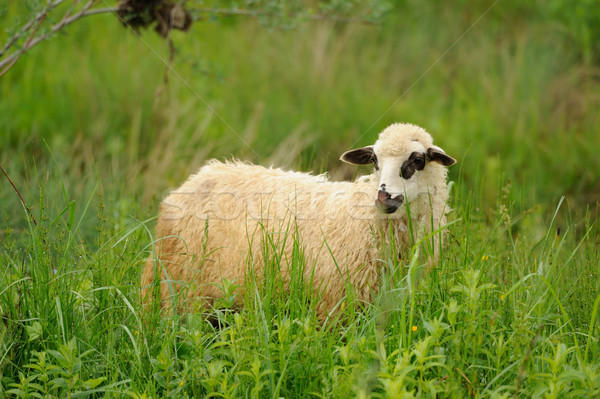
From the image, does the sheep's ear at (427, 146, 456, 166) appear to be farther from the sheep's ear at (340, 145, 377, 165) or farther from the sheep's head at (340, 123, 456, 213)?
the sheep's ear at (340, 145, 377, 165)

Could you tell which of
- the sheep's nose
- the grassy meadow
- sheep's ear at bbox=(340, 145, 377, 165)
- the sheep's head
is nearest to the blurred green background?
the grassy meadow

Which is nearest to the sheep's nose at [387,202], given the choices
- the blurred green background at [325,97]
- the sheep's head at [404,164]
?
the sheep's head at [404,164]

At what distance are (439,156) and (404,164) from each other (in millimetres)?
266

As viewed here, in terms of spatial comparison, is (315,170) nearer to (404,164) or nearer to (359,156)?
(359,156)

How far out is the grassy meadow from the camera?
293 cm

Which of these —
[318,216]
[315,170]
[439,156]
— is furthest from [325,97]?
[439,156]

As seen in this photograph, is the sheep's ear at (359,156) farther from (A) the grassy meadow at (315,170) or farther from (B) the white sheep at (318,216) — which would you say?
(A) the grassy meadow at (315,170)

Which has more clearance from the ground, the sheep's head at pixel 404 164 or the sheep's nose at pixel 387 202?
the sheep's head at pixel 404 164

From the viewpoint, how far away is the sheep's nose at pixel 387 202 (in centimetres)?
373

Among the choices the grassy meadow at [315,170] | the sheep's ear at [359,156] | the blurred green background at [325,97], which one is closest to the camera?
the grassy meadow at [315,170]

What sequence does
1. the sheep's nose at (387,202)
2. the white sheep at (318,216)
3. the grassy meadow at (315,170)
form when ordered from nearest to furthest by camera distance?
the grassy meadow at (315,170) < the sheep's nose at (387,202) < the white sheep at (318,216)

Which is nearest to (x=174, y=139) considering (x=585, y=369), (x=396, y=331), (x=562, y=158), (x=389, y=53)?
(x=389, y=53)

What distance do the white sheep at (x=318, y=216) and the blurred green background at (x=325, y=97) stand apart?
2034 millimetres

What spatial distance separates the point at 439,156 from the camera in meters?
4.01
